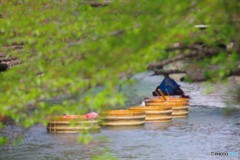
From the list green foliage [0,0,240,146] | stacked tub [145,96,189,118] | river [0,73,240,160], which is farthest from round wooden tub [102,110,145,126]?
green foliage [0,0,240,146]

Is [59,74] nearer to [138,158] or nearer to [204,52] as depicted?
[204,52]

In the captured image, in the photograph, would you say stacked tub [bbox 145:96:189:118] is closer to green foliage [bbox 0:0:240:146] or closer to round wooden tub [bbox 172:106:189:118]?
round wooden tub [bbox 172:106:189:118]

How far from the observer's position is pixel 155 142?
25125 millimetres

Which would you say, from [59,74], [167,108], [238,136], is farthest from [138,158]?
[59,74]

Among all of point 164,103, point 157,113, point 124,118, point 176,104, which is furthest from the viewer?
point 176,104

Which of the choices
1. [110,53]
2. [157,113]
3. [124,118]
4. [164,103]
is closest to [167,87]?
[164,103]

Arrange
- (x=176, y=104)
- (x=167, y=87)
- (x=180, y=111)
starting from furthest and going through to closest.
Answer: (x=167, y=87), (x=176, y=104), (x=180, y=111)

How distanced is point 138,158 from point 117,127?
6011mm

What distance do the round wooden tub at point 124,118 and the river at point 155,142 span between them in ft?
0.59

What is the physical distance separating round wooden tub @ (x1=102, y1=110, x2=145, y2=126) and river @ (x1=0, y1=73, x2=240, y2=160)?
179 millimetres

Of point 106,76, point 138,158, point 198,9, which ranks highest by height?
point 198,9

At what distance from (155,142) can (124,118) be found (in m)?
2.82

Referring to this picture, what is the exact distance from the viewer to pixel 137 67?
20.6ft

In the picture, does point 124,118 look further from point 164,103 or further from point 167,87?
point 167,87
